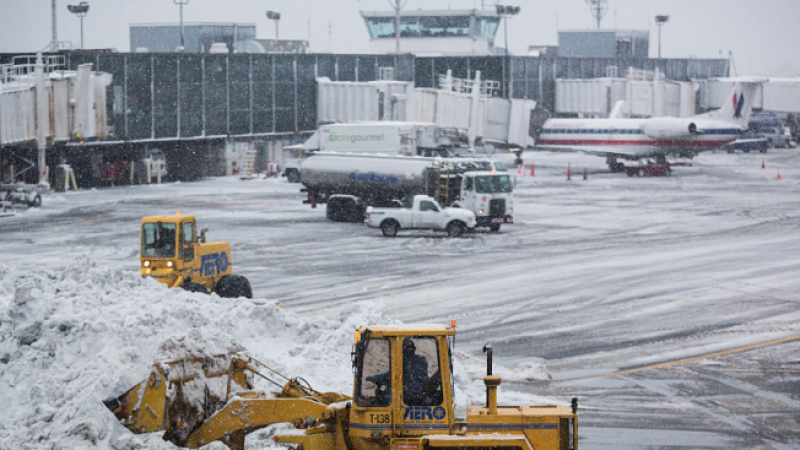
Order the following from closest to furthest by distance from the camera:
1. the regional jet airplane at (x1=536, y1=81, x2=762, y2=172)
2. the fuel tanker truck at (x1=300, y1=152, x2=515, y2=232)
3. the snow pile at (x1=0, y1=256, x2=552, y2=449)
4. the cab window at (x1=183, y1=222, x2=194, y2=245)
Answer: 1. the snow pile at (x1=0, y1=256, x2=552, y2=449)
2. the cab window at (x1=183, y1=222, x2=194, y2=245)
3. the fuel tanker truck at (x1=300, y1=152, x2=515, y2=232)
4. the regional jet airplane at (x1=536, y1=81, x2=762, y2=172)

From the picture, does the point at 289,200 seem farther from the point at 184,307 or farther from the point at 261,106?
the point at 184,307

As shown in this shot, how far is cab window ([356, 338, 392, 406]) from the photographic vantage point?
10.6 metres

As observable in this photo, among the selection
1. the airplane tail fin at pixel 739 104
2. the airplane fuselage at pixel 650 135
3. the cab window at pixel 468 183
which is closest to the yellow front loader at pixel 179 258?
the cab window at pixel 468 183

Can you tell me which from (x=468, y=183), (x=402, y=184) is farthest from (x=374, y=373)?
(x=402, y=184)

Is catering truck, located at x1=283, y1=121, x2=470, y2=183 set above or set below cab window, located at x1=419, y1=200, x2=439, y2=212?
above

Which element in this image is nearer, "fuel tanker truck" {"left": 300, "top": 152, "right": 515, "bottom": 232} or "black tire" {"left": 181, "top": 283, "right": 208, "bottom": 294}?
"black tire" {"left": 181, "top": 283, "right": 208, "bottom": 294}

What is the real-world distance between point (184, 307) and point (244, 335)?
5.31 ft

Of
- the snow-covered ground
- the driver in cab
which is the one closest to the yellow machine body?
the snow-covered ground

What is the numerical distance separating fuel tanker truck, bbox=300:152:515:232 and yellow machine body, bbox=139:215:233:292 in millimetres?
18600

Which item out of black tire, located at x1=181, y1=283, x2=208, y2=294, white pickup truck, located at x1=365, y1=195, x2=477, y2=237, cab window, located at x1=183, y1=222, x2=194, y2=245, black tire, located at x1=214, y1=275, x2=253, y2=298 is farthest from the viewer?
white pickup truck, located at x1=365, y1=195, x2=477, y2=237

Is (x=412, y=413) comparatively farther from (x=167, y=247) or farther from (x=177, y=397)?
(x=167, y=247)

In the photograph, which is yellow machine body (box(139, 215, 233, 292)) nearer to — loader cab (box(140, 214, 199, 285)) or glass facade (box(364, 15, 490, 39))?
loader cab (box(140, 214, 199, 285))

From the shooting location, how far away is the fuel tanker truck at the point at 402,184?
1597 inches

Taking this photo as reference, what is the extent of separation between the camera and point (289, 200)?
5150 cm
